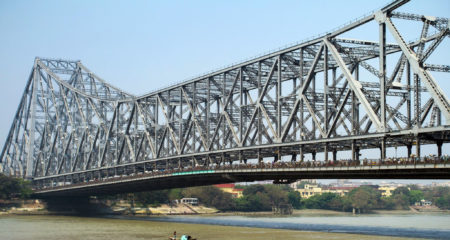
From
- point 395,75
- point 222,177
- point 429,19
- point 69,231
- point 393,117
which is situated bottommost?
point 69,231

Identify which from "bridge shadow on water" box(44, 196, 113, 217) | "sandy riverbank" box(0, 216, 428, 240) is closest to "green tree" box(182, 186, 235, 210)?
"bridge shadow on water" box(44, 196, 113, 217)

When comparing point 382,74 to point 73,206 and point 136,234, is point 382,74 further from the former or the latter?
point 73,206

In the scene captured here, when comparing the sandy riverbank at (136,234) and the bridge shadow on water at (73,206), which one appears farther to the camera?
the bridge shadow on water at (73,206)

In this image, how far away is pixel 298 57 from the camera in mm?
85125

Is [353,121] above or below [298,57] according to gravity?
below

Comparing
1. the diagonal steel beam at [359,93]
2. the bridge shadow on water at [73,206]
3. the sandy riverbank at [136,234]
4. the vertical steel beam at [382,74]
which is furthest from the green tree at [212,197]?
the vertical steel beam at [382,74]

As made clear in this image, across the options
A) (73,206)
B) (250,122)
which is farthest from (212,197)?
(250,122)

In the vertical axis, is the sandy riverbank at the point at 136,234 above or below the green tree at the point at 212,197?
below

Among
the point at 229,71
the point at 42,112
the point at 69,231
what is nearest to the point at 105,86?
the point at 42,112

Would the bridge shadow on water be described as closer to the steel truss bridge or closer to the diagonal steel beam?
the steel truss bridge

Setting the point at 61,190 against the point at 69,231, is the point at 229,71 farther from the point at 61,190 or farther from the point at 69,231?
the point at 61,190

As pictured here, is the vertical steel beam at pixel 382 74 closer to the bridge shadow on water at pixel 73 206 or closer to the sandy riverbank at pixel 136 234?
the sandy riverbank at pixel 136 234

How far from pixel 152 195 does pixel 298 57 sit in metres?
86.3

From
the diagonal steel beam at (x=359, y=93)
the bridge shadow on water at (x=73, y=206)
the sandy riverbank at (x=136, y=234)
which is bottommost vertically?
the sandy riverbank at (x=136, y=234)
